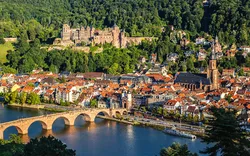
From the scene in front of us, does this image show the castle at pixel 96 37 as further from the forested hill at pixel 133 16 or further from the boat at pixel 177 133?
the boat at pixel 177 133

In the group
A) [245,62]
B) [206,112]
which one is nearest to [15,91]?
[206,112]

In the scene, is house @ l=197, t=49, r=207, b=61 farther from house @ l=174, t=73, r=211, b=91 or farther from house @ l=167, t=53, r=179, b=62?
house @ l=174, t=73, r=211, b=91

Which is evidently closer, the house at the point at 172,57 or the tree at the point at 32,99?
the tree at the point at 32,99

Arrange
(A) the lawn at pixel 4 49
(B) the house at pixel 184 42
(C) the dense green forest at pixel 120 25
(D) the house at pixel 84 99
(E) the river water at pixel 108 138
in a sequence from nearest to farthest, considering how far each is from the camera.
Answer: (E) the river water at pixel 108 138
(D) the house at pixel 84 99
(C) the dense green forest at pixel 120 25
(A) the lawn at pixel 4 49
(B) the house at pixel 184 42

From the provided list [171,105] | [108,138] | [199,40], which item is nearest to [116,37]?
[199,40]

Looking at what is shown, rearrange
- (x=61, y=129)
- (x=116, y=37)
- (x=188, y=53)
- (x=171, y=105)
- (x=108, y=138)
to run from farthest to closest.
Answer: (x=116, y=37), (x=188, y=53), (x=171, y=105), (x=61, y=129), (x=108, y=138)

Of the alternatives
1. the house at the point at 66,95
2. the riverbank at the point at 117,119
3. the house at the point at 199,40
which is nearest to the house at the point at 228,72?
the house at the point at 199,40

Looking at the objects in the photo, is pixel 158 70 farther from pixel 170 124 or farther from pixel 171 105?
pixel 170 124
